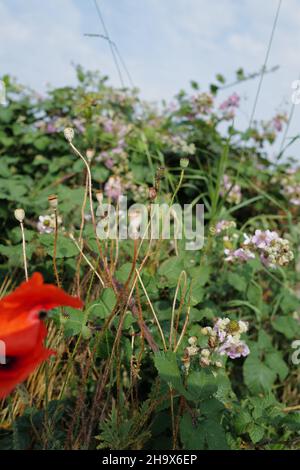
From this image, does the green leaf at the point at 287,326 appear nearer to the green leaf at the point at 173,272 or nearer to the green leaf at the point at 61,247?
the green leaf at the point at 173,272

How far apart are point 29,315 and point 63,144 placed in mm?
2353

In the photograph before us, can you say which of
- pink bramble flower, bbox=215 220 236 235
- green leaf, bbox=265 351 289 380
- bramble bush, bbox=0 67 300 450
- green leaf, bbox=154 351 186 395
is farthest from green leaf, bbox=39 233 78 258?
green leaf, bbox=265 351 289 380

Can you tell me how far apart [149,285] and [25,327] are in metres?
0.73

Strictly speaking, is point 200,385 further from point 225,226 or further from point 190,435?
point 225,226

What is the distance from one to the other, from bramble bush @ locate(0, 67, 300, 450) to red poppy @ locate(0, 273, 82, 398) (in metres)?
0.39

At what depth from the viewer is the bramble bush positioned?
113 centimetres

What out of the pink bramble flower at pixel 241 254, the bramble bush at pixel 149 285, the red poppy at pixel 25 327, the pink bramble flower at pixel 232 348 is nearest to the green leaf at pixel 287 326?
the bramble bush at pixel 149 285

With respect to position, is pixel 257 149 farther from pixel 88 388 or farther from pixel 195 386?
pixel 195 386

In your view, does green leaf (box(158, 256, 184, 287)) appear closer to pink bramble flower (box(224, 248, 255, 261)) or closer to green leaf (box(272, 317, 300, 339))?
pink bramble flower (box(224, 248, 255, 261))

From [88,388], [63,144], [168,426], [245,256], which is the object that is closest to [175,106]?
[63,144]

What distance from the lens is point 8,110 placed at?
300 centimetres

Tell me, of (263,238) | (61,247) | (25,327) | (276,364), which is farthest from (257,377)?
(25,327)

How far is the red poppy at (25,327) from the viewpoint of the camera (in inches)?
21.7

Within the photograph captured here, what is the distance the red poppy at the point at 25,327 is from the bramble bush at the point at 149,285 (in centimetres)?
39
